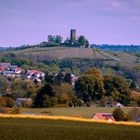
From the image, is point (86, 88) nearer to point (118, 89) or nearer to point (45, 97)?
point (118, 89)

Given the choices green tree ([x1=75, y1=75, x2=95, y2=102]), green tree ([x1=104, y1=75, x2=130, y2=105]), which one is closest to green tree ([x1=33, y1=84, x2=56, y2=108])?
green tree ([x1=75, y1=75, x2=95, y2=102])

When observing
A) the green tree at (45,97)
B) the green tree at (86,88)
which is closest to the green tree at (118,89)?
the green tree at (86,88)

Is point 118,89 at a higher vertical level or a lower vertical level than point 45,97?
lower

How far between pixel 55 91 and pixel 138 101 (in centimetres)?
1337

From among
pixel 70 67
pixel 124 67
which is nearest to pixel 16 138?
pixel 124 67

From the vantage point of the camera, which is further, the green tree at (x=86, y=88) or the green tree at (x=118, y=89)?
the green tree at (x=86, y=88)

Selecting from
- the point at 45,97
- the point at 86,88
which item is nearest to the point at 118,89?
the point at 86,88

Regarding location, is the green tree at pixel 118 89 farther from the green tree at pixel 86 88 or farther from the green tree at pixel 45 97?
the green tree at pixel 45 97

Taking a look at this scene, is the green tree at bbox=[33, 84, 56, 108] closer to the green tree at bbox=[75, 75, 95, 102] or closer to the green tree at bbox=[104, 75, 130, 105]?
the green tree at bbox=[75, 75, 95, 102]

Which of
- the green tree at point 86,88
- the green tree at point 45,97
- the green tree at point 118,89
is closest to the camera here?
the green tree at point 45,97

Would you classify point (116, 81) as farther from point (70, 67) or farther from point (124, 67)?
point (70, 67)

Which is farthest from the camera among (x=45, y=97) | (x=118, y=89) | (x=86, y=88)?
(x=86, y=88)

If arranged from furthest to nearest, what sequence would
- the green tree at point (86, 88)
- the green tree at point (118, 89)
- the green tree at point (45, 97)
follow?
the green tree at point (86, 88)
the green tree at point (118, 89)
the green tree at point (45, 97)

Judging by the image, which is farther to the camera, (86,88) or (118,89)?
(86,88)
